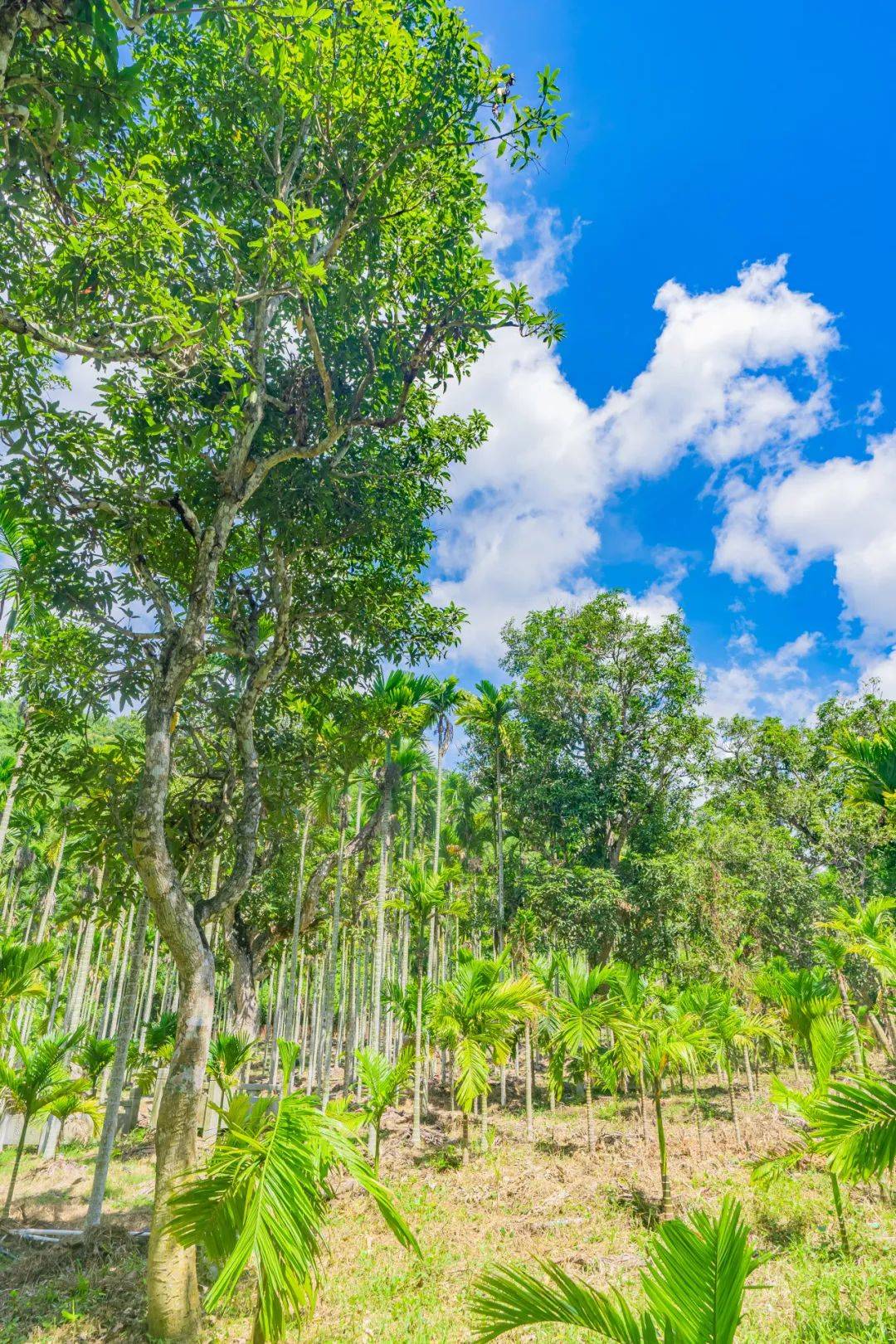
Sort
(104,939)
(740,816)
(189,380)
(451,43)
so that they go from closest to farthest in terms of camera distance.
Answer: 1. (189,380)
2. (451,43)
3. (740,816)
4. (104,939)

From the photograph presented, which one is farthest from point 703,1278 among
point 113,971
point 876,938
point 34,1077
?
point 113,971

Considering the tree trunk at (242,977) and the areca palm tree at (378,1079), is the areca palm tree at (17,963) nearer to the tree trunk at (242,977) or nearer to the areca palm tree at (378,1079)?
the tree trunk at (242,977)

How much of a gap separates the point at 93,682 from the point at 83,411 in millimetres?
3221

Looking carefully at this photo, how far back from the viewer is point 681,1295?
2717 mm

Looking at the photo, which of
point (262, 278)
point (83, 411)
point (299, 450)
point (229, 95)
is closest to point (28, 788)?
point (83, 411)

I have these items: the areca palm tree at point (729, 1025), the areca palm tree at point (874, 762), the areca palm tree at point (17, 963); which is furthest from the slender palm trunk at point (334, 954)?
the areca palm tree at point (874, 762)

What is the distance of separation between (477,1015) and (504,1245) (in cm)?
460

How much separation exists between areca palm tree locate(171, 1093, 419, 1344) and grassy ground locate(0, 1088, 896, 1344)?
1.51 metres

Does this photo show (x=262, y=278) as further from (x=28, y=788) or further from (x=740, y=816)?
(x=740, y=816)

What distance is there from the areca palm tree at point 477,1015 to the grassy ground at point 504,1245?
1.55 meters

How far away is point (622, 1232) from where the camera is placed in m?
9.27

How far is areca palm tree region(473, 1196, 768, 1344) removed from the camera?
8.65 feet

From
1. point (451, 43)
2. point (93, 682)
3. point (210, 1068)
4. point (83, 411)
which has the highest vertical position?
point (451, 43)

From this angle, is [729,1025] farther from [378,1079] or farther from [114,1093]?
[114,1093]
